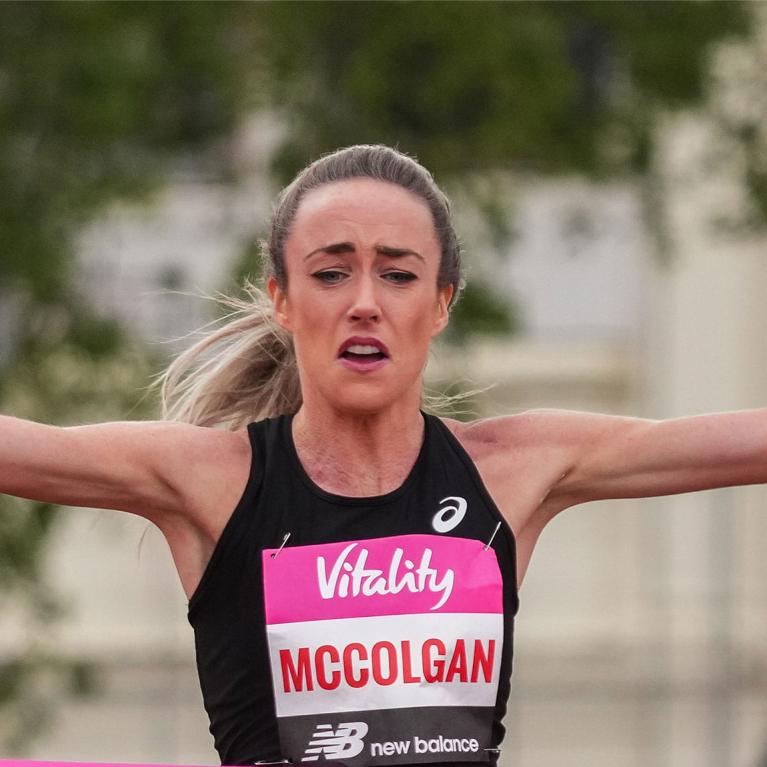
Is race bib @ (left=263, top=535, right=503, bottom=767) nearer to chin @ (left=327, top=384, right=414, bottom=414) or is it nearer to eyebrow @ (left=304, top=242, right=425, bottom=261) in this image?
chin @ (left=327, top=384, right=414, bottom=414)

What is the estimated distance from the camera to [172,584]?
46.8 ft

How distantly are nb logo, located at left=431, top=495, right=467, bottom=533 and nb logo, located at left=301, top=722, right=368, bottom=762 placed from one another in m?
0.37

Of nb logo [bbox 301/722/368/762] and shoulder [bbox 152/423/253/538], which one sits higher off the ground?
shoulder [bbox 152/423/253/538]

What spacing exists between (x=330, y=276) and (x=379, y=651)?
0.65m

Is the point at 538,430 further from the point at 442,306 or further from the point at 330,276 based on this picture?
the point at 330,276

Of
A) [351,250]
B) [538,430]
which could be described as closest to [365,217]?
[351,250]

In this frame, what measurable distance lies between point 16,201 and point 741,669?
6.59 metres

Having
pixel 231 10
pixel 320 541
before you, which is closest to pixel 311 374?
pixel 320 541

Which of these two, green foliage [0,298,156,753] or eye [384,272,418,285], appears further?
green foliage [0,298,156,753]

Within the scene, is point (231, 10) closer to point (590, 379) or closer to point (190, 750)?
point (190, 750)

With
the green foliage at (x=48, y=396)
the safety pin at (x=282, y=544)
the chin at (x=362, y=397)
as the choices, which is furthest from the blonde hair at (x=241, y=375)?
the green foliage at (x=48, y=396)

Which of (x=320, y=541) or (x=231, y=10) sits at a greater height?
(x=231, y=10)

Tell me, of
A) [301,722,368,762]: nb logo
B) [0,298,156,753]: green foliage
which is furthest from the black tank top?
[0,298,156,753]: green foliage

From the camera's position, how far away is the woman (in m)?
3.43
